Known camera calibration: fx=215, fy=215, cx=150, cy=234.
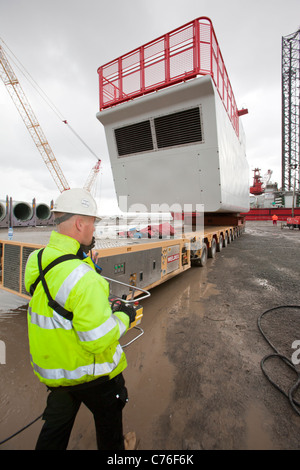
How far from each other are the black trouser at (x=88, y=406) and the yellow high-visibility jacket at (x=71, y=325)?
0.31ft

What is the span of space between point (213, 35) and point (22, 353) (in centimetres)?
707

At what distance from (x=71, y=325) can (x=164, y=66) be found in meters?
6.15

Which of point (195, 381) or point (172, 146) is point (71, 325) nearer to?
point (195, 381)

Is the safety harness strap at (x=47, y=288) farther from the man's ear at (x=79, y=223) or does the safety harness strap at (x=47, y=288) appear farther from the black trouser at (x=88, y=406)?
A: the black trouser at (x=88, y=406)

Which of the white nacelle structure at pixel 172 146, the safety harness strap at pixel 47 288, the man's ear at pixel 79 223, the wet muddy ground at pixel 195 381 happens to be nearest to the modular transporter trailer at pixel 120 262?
the wet muddy ground at pixel 195 381

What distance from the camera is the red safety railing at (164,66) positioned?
478cm

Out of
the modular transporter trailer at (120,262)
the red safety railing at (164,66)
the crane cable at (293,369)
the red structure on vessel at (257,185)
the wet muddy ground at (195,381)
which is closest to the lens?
the wet muddy ground at (195,381)

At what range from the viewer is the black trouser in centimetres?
121

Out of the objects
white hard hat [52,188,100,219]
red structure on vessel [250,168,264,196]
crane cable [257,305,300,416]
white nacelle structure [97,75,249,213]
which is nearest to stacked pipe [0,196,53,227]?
white nacelle structure [97,75,249,213]

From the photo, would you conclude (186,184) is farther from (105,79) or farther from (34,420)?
(34,420)

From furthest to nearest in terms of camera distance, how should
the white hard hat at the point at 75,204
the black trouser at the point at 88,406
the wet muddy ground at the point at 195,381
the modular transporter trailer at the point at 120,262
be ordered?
the modular transporter trailer at the point at 120,262 < the wet muddy ground at the point at 195,381 < the white hard hat at the point at 75,204 < the black trouser at the point at 88,406

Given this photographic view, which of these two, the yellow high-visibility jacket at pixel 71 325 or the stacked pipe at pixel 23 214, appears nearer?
the yellow high-visibility jacket at pixel 71 325

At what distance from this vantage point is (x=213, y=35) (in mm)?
4910
